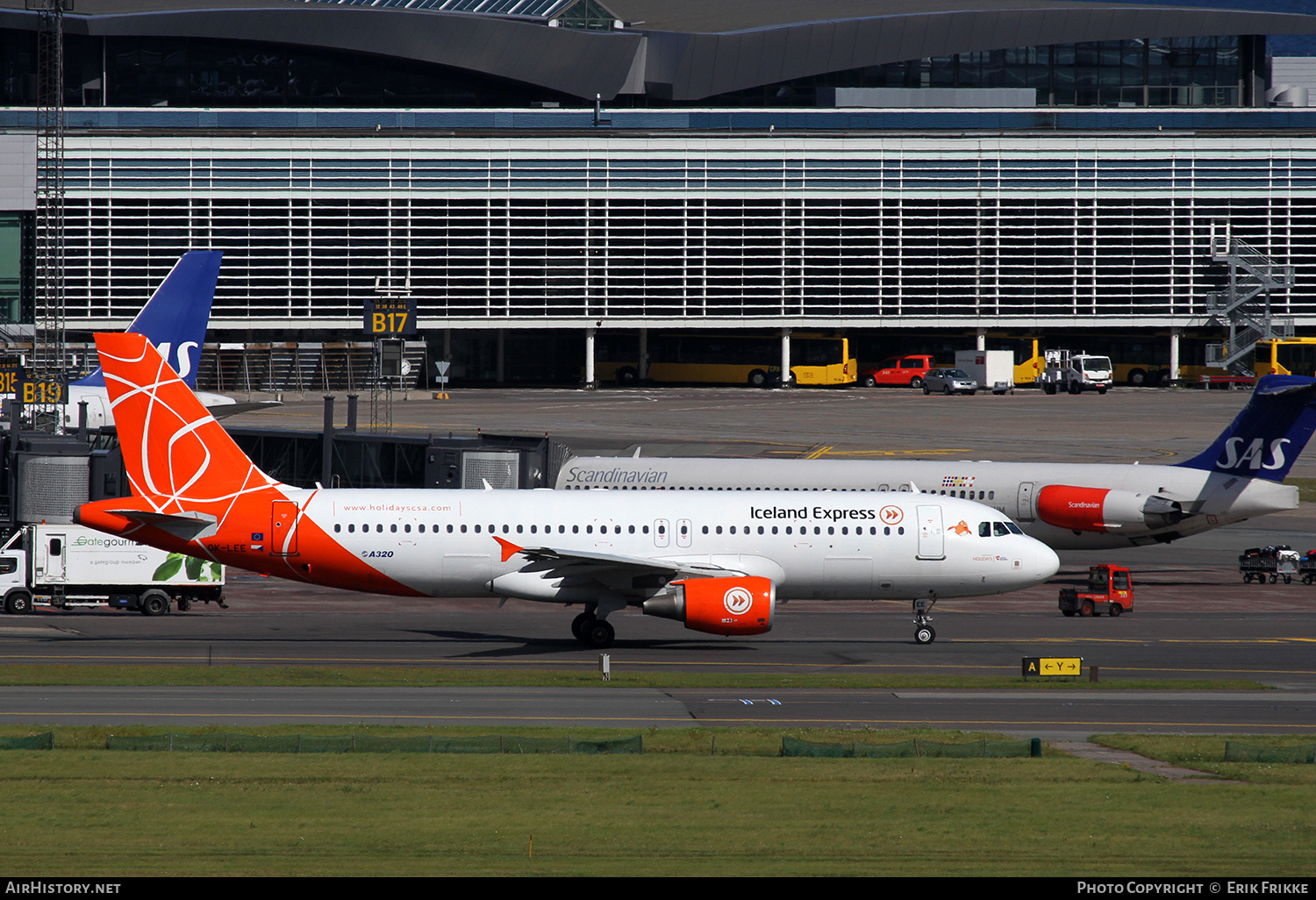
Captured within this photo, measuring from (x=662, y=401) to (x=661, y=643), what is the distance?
258 feet

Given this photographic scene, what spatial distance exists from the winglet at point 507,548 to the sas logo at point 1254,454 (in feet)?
91.5

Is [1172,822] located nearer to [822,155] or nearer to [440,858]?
[440,858]

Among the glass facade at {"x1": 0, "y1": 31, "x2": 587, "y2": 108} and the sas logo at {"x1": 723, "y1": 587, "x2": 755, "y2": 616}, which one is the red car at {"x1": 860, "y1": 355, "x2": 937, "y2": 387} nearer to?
the glass facade at {"x1": 0, "y1": 31, "x2": 587, "y2": 108}

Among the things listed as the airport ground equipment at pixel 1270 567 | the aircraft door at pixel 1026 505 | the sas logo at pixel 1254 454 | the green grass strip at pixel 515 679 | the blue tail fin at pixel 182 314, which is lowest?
the green grass strip at pixel 515 679

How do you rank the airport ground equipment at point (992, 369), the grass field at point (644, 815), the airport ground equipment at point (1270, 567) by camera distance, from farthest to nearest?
1. the airport ground equipment at point (992, 369)
2. the airport ground equipment at point (1270, 567)
3. the grass field at point (644, 815)

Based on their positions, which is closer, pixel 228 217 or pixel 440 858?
pixel 440 858

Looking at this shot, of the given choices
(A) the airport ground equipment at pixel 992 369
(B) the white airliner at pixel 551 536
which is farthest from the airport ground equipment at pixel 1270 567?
(A) the airport ground equipment at pixel 992 369

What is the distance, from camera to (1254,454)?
166 ft

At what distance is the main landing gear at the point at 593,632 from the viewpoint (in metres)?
38.8

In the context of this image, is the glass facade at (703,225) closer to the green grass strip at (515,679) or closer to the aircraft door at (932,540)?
the aircraft door at (932,540)

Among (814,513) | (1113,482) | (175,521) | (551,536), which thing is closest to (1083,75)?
(1113,482)

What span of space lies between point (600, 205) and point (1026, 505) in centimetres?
8689

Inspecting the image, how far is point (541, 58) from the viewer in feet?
477

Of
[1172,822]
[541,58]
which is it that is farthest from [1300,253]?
[1172,822]
